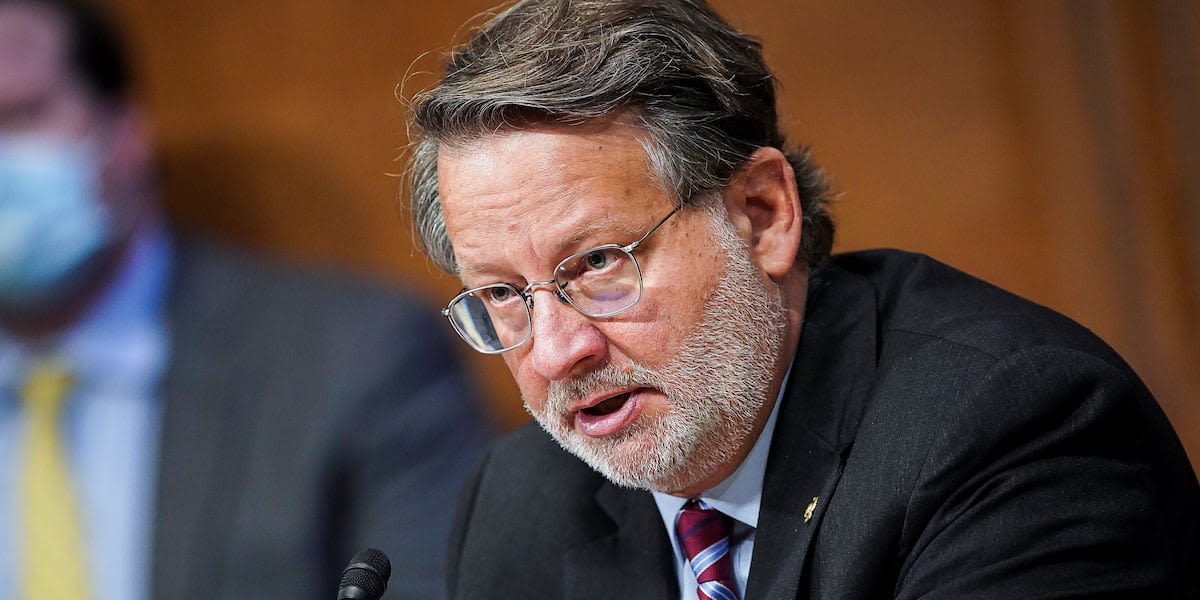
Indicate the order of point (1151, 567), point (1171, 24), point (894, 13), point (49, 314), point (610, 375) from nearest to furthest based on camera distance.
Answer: point (1151, 567)
point (610, 375)
point (1171, 24)
point (894, 13)
point (49, 314)

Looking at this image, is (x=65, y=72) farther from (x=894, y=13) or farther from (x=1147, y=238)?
(x=1147, y=238)

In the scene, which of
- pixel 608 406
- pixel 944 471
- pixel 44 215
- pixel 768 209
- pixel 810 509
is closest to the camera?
pixel 944 471

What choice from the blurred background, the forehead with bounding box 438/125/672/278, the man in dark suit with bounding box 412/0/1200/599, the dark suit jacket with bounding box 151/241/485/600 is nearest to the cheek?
the man in dark suit with bounding box 412/0/1200/599

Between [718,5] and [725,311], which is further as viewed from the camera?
[718,5]

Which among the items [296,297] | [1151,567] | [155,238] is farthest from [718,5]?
[1151,567]

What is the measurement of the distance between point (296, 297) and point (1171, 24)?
2146 mm

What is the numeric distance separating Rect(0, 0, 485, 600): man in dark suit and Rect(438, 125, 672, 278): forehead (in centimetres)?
149

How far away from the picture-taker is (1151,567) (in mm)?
1516

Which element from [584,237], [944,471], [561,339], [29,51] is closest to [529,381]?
[561,339]

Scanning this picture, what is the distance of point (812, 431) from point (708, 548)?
0.76 feet

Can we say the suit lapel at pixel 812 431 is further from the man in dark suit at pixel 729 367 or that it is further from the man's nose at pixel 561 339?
the man's nose at pixel 561 339

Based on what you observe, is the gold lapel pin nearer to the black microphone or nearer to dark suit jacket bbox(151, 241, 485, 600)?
the black microphone

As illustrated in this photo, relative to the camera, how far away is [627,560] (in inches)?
76.7

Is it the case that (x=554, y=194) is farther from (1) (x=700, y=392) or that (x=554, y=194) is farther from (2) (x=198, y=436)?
(2) (x=198, y=436)
